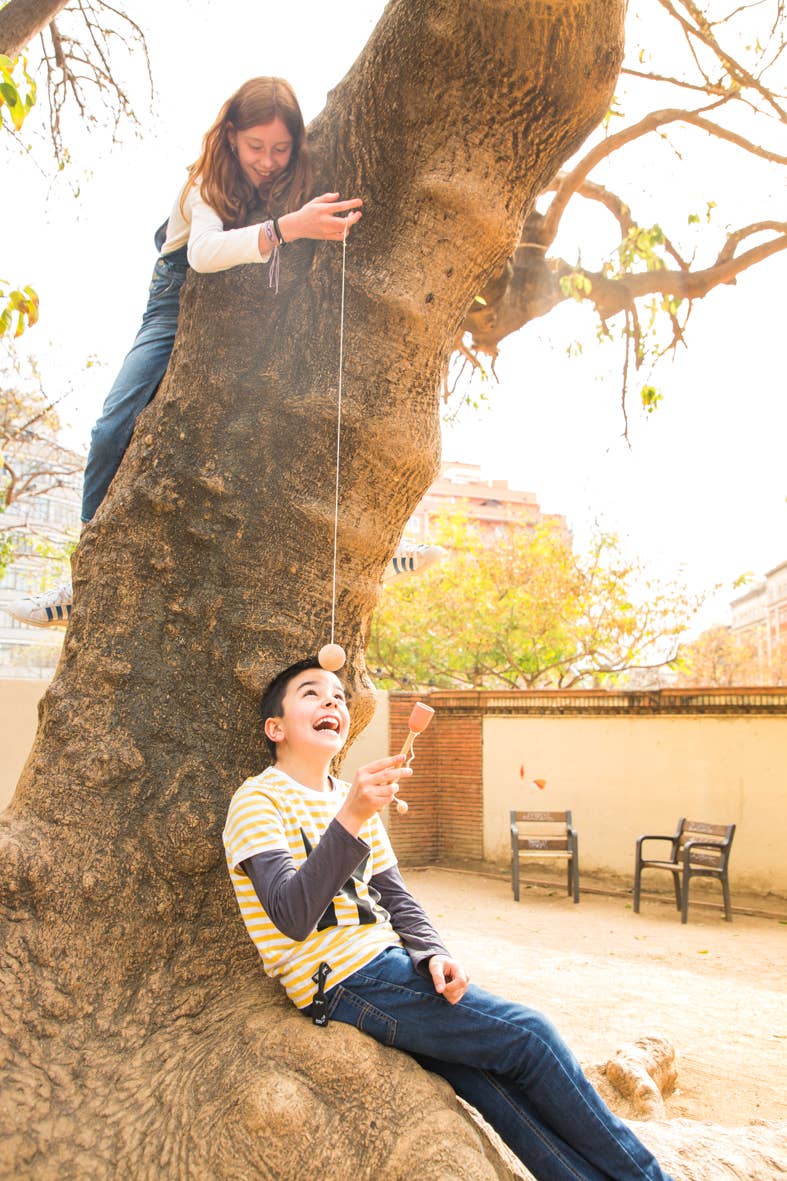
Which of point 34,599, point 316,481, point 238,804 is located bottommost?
point 238,804

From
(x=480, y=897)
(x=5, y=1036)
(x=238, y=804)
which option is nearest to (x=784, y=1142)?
(x=238, y=804)

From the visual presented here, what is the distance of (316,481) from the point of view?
2.61 meters

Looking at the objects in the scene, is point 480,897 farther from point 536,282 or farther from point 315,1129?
point 315,1129

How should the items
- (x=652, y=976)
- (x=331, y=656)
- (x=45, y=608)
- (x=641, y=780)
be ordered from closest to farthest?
(x=331, y=656)
(x=45, y=608)
(x=652, y=976)
(x=641, y=780)

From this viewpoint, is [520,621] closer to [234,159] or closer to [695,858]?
[695,858]

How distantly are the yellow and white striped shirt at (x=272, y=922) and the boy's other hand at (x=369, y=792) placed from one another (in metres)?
0.27

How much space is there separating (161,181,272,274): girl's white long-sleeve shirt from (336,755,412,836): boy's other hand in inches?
53.3

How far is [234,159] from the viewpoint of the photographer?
8.57ft

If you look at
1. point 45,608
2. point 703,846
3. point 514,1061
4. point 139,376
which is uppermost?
point 139,376

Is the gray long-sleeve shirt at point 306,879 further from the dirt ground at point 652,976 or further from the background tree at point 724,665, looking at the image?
the background tree at point 724,665

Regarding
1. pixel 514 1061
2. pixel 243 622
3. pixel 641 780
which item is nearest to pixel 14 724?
pixel 641 780

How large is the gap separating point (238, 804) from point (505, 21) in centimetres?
207

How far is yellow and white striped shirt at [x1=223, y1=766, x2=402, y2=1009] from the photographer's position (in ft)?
6.77

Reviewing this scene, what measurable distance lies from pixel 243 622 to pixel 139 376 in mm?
881
